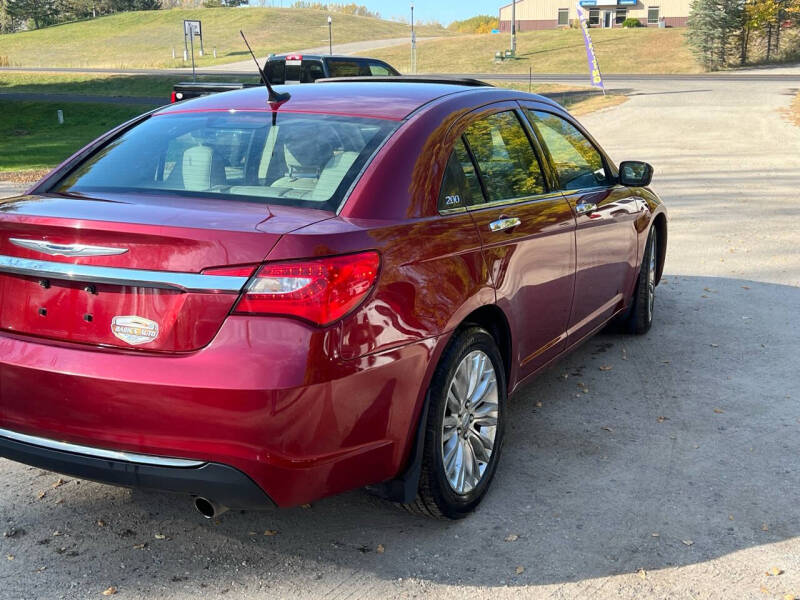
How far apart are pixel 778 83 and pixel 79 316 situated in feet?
127

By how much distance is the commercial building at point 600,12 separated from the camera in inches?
3157

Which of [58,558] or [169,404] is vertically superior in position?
[169,404]

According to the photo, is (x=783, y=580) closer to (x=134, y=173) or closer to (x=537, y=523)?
(x=537, y=523)

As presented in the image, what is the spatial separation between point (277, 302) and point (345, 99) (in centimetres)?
147

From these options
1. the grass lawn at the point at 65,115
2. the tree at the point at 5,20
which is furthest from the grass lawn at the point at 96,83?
the tree at the point at 5,20

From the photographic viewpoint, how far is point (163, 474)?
2969 mm

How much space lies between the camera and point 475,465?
3.82 metres

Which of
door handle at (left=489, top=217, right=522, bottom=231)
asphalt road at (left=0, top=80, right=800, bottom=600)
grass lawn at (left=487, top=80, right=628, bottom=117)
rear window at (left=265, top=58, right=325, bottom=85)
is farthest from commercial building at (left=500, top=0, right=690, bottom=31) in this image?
door handle at (left=489, top=217, right=522, bottom=231)

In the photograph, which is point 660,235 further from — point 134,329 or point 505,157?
point 134,329

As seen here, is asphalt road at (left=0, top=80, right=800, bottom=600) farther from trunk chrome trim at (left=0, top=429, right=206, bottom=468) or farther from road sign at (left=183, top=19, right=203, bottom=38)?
road sign at (left=183, top=19, right=203, bottom=38)

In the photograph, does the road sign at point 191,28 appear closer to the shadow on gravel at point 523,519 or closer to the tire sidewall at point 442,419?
the shadow on gravel at point 523,519

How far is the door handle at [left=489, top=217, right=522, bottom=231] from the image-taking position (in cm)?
391

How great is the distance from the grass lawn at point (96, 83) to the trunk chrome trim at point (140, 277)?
39425 millimetres

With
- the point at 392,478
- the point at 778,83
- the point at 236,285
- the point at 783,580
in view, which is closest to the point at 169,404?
the point at 236,285
